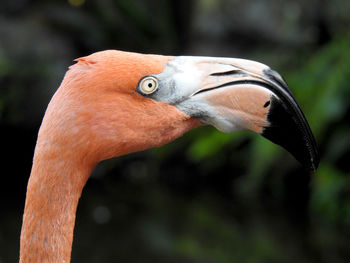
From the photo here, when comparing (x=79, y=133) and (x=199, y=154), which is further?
(x=199, y=154)

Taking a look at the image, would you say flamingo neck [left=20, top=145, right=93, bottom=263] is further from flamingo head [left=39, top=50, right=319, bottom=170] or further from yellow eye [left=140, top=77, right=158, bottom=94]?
yellow eye [left=140, top=77, right=158, bottom=94]

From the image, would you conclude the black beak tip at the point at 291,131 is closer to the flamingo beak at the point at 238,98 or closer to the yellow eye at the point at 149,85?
the flamingo beak at the point at 238,98

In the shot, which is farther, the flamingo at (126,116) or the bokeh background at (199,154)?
the bokeh background at (199,154)

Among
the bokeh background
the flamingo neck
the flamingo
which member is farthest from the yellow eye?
the bokeh background

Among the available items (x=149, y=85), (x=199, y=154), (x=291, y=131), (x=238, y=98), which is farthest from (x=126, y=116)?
(x=199, y=154)

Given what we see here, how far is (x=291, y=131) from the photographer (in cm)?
141

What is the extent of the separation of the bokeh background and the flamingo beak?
272 cm

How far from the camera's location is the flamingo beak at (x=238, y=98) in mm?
1385

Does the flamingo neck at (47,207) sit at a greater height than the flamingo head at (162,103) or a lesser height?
lesser

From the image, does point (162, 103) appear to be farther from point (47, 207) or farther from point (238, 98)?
point (47, 207)

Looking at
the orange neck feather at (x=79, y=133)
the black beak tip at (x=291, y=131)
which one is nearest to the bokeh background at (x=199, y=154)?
the black beak tip at (x=291, y=131)

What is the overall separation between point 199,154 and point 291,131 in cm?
405

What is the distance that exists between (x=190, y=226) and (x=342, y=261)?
144 cm

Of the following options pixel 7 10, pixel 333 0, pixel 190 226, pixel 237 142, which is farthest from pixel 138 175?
pixel 333 0
